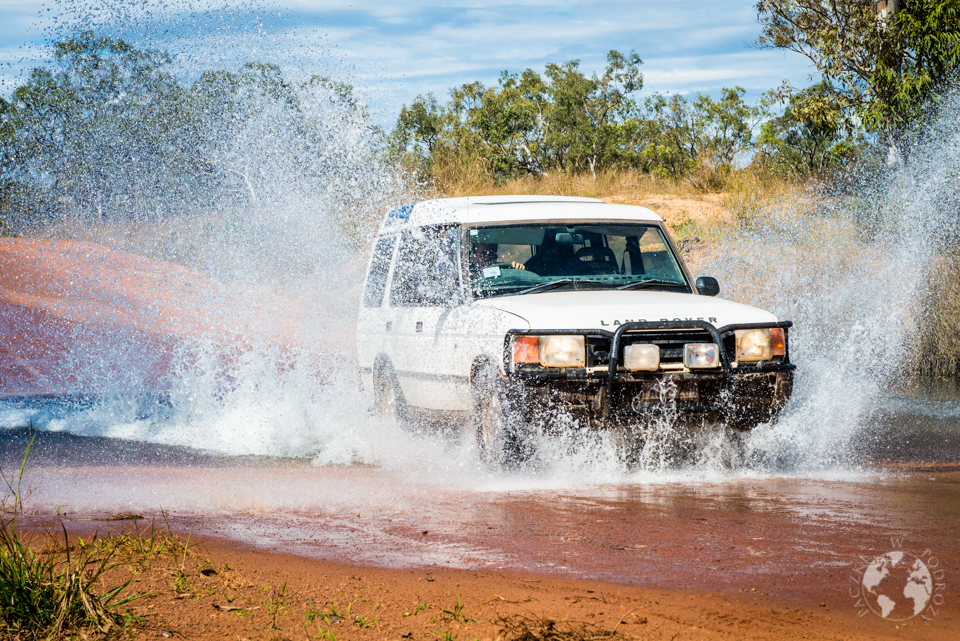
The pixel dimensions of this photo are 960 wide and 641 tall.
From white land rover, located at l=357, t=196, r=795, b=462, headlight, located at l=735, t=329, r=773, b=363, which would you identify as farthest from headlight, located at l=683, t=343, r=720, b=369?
headlight, located at l=735, t=329, r=773, b=363

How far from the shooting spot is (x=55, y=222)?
101 feet

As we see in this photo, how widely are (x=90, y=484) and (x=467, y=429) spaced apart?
264cm

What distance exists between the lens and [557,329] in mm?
5992

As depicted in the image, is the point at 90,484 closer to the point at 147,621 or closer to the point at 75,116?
the point at 147,621

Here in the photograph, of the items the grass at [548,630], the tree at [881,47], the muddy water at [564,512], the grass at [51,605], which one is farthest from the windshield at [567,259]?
the tree at [881,47]

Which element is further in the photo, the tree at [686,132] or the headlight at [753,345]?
the tree at [686,132]

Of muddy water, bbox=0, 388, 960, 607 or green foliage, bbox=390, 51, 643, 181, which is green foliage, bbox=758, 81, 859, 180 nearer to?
green foliage, bbox=390, 51, 643, 181

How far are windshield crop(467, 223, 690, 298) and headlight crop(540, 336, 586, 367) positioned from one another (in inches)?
35.1

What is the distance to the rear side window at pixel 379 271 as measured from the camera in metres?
8.58

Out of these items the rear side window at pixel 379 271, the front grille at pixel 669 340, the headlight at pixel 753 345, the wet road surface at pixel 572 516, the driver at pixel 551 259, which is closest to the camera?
the wet road surface at pixel 572 516

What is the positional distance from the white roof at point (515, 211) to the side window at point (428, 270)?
0.38 feet

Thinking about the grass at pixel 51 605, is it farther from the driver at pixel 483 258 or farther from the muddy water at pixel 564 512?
the driver at pixel 483 258

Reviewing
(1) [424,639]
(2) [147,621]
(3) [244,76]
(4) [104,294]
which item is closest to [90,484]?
(2) [147,621]

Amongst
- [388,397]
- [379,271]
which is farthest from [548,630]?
[379,271]
